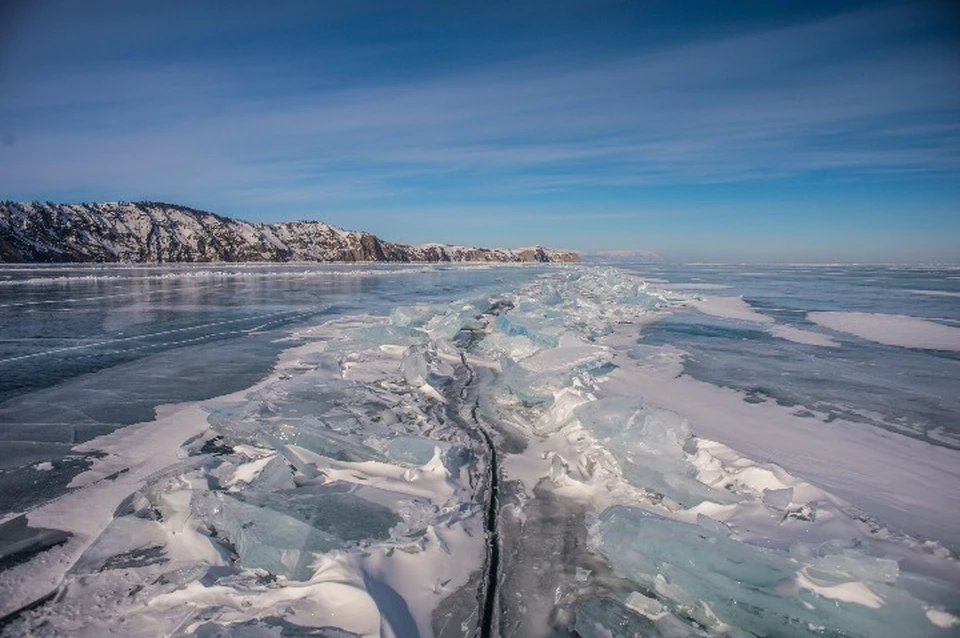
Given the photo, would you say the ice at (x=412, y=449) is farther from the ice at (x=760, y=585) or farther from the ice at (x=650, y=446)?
the ice at (x=760, y=585)

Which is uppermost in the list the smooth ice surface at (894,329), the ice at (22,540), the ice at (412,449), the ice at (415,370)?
the smooth ice surface at (894,329)

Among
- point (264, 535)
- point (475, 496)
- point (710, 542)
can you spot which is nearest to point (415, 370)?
point (475, 496)

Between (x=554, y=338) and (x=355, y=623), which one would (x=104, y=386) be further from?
(x=554, y=338)

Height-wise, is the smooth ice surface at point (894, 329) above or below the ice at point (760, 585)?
above

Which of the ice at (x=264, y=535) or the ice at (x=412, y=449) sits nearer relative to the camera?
the ice at (x=264, y=535)

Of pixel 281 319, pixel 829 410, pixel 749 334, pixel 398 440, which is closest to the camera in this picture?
pixel 398 440

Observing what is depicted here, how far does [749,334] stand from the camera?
777cm

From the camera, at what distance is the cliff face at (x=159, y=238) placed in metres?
46.4

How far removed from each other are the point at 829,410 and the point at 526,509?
9.55 ft

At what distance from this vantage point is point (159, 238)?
54.5 meters

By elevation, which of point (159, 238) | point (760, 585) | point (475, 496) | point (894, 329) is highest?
point (159, 238)

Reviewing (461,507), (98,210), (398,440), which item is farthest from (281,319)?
(98,210)

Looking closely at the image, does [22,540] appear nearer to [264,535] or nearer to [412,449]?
[264,535]

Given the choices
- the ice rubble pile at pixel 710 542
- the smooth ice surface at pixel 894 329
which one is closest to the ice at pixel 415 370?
the ice rubble pile at pixel 710 542
